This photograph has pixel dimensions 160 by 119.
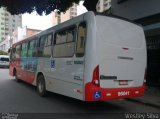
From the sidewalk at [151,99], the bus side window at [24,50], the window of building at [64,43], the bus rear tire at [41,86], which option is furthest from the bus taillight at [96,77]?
the bus side window at [24,50]

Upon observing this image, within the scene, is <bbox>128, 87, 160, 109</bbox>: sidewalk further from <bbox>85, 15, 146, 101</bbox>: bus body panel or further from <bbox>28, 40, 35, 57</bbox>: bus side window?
<bbox>28, 40, 35, 57</bbox>: bus side window

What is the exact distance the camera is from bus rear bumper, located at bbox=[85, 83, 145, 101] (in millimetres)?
7152

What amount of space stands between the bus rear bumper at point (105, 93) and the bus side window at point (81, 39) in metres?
1.03

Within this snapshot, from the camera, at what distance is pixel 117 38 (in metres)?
7.71

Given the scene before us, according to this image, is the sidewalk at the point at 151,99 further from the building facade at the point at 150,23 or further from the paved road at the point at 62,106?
the building facade at the point at 150,23

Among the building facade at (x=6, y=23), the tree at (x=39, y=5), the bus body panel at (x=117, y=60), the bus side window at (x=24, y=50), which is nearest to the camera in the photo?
the bus body panel at (x=117, y=60)

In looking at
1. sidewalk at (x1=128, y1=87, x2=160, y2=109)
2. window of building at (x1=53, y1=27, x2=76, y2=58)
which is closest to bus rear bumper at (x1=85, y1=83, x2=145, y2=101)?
sidewalk at (x1=128, y1=87, x2=160, y2=109)

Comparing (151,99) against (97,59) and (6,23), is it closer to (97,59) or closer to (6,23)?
(97,59)

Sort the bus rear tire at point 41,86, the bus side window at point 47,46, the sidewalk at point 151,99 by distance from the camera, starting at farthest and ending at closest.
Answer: the bus rear tire at point 41,86
the bus side window at point 47,46
the sidewalk at point 151,99

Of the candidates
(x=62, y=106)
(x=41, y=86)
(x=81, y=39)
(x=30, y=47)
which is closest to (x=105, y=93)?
(x=81, y=39)

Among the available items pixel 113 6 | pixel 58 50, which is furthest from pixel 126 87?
pixel 113 6

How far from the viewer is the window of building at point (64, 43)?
8.18 m

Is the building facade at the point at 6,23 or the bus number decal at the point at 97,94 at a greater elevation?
the building facade at the point at 6,23

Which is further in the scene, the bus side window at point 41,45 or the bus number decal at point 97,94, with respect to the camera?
the bus side window at point 41,45
